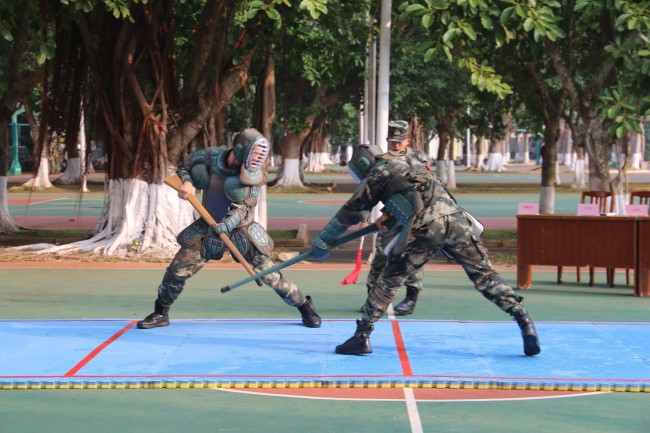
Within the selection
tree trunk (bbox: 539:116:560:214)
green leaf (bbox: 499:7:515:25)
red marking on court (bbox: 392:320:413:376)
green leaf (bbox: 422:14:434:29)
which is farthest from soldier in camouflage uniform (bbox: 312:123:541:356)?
tree trunk (bbox: 539:116:560:214)

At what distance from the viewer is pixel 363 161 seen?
9.16m

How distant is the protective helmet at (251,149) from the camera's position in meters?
9.34

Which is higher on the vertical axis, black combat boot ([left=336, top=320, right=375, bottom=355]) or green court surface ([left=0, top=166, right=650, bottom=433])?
black combat boot ([left=336, top=320, right=375, bottom=355])

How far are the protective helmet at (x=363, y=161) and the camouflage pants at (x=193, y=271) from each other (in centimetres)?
113

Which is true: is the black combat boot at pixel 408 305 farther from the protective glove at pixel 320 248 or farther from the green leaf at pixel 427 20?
the green leaf at pixel 427 20

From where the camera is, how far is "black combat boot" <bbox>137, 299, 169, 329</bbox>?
32.3 feet

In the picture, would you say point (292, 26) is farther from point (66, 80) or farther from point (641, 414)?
point (641, 414)

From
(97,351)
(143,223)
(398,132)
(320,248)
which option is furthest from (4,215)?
(320,248)

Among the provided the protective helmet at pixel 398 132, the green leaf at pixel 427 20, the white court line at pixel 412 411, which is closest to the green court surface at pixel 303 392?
the white court line at pixel 412 411

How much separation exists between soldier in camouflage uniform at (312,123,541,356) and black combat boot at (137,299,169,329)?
1.93 meters

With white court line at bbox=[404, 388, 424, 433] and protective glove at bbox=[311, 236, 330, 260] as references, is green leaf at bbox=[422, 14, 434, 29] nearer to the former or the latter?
protective glove at bbox=[311, 236, 330, 260]

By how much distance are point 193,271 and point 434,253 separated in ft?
7.43

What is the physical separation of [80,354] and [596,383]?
151 inches

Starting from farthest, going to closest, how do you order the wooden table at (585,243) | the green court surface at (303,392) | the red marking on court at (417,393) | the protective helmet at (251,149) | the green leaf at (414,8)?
the green leaf at (414,8)
the wooden table at (585,243)
the protective helmet at (251,149)
the red marking on court at (417,393)
the green court surface at (303,392)
